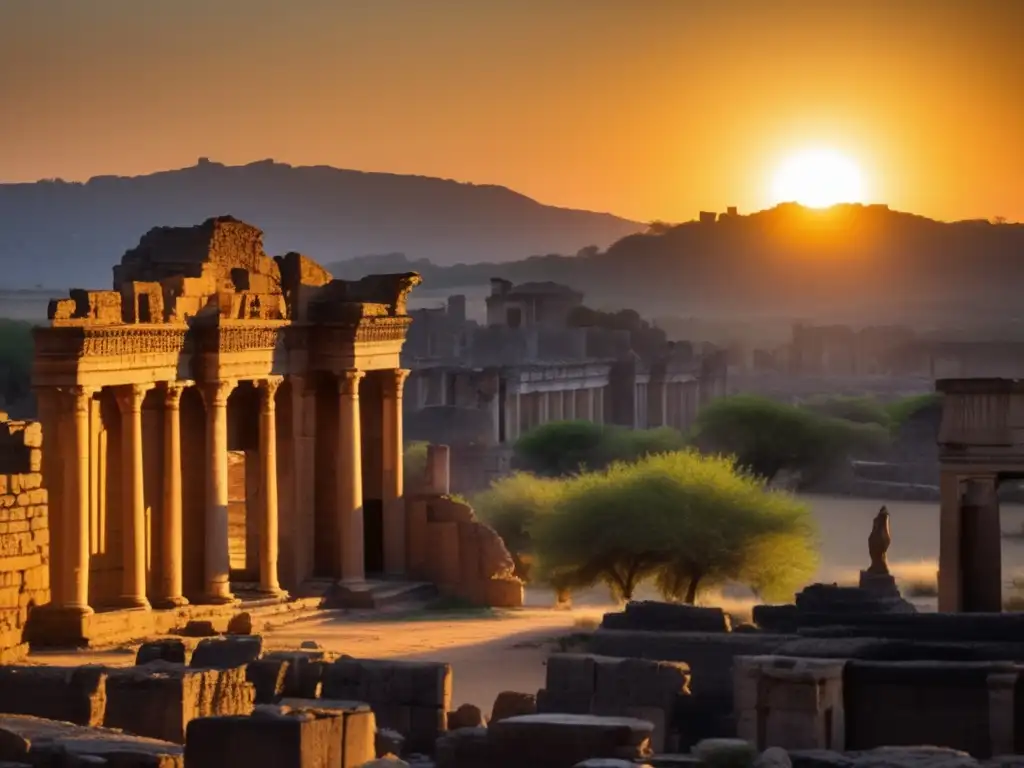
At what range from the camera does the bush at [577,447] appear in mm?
66312

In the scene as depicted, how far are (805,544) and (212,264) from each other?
12.0 m

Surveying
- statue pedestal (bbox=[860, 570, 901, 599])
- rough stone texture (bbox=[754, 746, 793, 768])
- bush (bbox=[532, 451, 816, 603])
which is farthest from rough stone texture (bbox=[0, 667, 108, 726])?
bush (bbox=[532, 451, 816, 603])

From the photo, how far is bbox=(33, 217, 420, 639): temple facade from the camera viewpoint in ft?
95.0

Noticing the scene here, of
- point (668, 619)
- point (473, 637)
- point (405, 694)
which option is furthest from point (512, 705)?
point (473, 637)

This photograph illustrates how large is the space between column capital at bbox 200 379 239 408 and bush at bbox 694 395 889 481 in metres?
38.0

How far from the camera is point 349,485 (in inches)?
1403

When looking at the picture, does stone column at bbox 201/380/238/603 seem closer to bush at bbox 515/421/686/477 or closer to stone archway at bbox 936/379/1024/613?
stone archway at bbox 936/379/1024/613

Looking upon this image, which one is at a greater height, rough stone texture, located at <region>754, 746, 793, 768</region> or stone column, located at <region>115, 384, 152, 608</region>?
stone column, located at <region>115, 384, 152, 608</region>

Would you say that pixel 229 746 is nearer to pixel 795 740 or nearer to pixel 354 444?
pixel 795 740

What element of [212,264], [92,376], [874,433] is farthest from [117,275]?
[874,433]

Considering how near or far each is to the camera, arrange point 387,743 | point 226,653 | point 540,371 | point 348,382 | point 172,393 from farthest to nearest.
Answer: point 540,371
point 348,382
point 172,393
point 226,653
point 387,743

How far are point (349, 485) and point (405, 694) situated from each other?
44.0 ft

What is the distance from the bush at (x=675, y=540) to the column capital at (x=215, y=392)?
25.5ft

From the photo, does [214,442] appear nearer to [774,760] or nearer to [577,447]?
[774,760]
